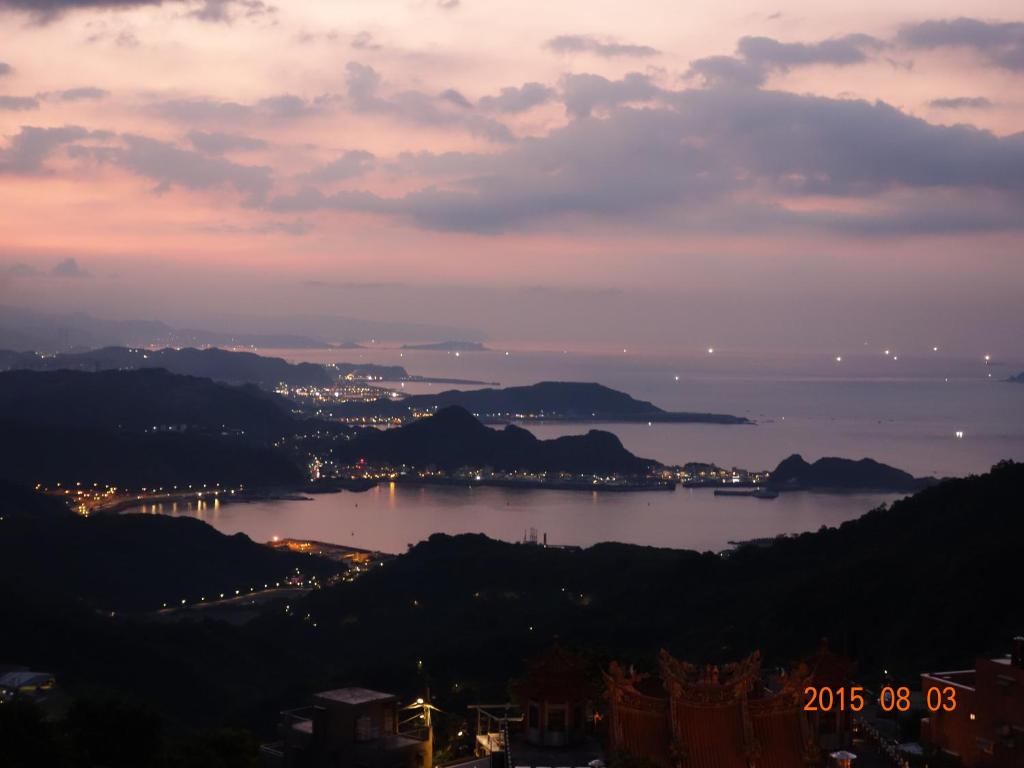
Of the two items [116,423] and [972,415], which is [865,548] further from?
[972,415]

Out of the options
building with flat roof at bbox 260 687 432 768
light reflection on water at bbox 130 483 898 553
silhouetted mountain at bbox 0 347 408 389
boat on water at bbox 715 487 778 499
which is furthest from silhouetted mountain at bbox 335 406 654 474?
building with flat roof at bbox 260 687 432 768

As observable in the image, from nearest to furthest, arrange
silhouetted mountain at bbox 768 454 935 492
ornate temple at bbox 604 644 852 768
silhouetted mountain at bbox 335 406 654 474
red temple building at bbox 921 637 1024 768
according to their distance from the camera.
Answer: ornate temple at bbox 604 644 852 768 → red temple building at bbox 921 637 1024 768 → silhouetted mountain at bbox 768 454 935 492 → silhouetted mountain at bbox 335 406 654 474

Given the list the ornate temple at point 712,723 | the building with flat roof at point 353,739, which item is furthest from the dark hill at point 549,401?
the ornate temple at point 712,723

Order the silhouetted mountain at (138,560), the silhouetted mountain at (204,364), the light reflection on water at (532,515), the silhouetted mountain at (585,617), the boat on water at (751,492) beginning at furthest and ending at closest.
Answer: the silhouetted mountain at (204,364), the boat on water at (751,492), the light reflection on water at (532,515), the silhouetted mountain at (138,560), the silhouetted mountain at (585,617)

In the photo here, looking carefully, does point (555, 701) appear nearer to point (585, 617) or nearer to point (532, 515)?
point (585, 617)

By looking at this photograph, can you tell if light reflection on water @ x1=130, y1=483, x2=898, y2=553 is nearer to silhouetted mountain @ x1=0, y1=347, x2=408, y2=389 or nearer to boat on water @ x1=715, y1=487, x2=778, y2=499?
boat on water @ x1=715, y1=487, x2=778, y2=499

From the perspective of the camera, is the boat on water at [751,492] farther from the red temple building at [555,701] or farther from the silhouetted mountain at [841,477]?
the red temple building at [555,701]
